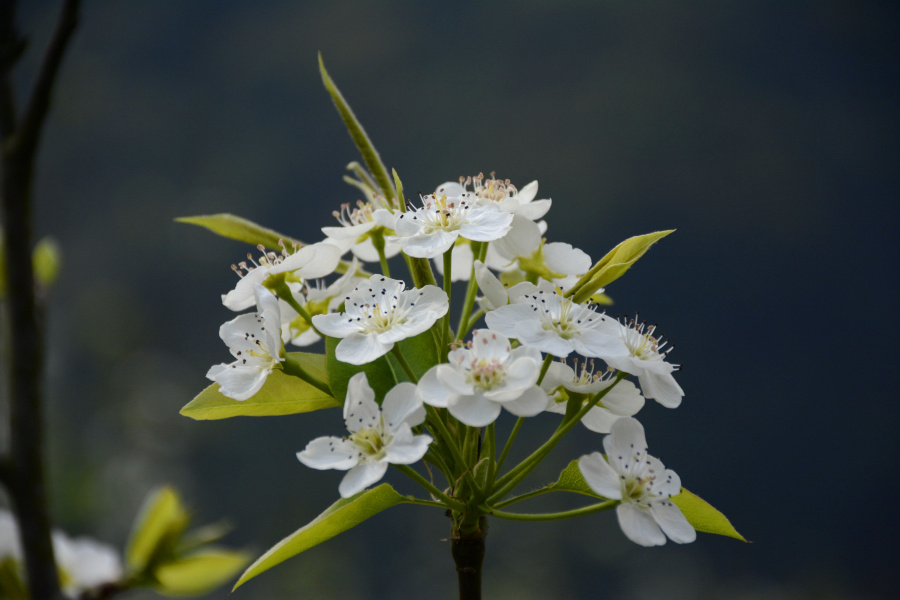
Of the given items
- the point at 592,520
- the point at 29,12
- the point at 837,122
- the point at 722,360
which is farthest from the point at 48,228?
the point at 837,122

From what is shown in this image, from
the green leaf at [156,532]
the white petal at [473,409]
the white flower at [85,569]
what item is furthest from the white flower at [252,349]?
the white flower at [85,569]

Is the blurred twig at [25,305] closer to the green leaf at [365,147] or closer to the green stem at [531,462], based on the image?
the green leaf at [365,147]

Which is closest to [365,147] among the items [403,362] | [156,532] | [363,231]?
[363,231]

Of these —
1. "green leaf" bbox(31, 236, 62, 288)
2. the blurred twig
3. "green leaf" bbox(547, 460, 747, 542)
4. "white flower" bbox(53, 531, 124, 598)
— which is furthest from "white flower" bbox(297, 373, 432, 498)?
"green leaf" bbox(31, 236, 62, 288)

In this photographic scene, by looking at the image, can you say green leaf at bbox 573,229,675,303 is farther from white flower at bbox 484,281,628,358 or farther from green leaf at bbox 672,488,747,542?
green leaf at bbox 672,488,747,542

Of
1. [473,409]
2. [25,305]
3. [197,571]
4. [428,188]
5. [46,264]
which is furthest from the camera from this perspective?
[428,188]

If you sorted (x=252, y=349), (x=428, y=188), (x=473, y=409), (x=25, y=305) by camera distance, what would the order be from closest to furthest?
(x=473, y=409) → (x=252, y=349) → (x=25, y=305) → (x=428, y=188)

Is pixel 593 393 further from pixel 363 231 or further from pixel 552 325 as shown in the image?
pixel 363 231
